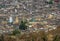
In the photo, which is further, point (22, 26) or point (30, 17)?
point (30, 17)

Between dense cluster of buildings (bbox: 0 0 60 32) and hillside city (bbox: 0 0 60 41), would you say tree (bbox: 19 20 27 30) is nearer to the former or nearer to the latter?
hillside city (bbox: 0 0 60 41)

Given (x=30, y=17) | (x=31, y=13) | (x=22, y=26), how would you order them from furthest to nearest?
1. (x=31, y=13)
2. (x=30, y=17)
3. (x=22, y=26)

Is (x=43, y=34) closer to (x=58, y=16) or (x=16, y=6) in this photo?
(x=58, y=16)

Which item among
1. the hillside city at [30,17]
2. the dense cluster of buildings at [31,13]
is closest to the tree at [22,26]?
the hillside city at [30,17]

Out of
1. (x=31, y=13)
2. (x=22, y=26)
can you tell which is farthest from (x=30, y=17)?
(x=22, y=26)

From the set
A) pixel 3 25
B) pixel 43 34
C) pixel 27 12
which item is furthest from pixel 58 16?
pixel 43 34

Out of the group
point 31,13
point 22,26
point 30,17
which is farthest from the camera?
point 31,13

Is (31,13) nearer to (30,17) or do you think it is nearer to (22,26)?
(30,17)

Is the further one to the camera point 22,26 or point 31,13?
point 31,13

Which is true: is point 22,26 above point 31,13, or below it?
above
